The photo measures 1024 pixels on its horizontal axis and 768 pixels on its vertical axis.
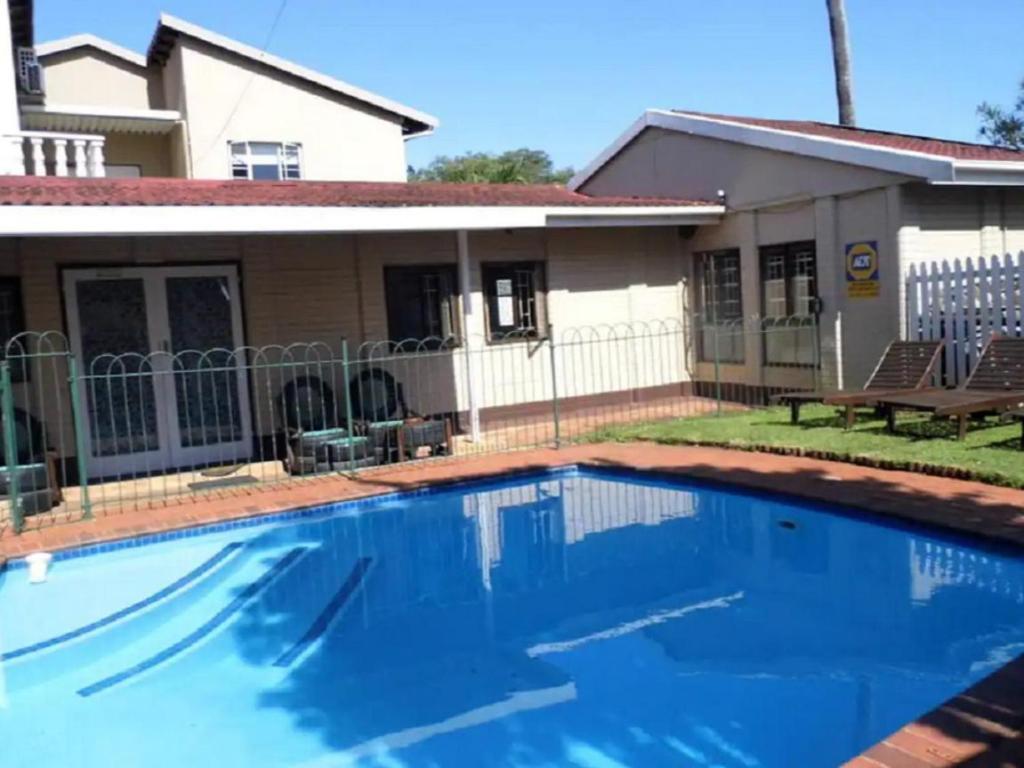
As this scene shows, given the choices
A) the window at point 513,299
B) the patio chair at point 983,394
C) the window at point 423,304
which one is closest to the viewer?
the patio chair at point 983,394

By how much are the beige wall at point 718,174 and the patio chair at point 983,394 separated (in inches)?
101

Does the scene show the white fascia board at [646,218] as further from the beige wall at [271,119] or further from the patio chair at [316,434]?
the beige wall at [271,119]

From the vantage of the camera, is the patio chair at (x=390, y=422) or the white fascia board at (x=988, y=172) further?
the patio chair at (x=390, y=422)

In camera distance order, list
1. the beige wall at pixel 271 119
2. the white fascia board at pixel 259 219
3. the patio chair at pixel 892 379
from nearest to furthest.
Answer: the white fascia board at pixel 259 219, the patio chair at pixel 892 379, the beige wall at pixel 271 119

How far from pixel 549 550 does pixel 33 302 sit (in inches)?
284

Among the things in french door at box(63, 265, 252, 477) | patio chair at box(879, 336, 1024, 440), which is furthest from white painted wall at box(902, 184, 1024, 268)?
french door at box(63, 265, 252, 477)

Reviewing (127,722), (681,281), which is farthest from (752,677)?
(681,281)

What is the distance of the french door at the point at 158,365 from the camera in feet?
36.3

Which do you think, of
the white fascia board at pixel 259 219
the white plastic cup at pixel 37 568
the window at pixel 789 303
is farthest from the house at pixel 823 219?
the white plastic cup at pixel 37 568

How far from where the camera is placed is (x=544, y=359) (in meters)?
14.3

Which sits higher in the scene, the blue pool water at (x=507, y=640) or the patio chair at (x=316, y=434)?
the patio chair at (x=316, y=434)

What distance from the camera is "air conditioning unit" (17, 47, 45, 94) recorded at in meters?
17.8

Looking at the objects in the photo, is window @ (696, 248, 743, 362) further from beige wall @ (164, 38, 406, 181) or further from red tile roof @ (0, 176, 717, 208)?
beige wall @ (164, 38, 406, 181)

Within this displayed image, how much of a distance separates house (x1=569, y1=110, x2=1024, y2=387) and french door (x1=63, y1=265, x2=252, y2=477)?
25.8 feet
